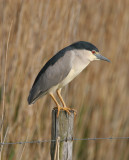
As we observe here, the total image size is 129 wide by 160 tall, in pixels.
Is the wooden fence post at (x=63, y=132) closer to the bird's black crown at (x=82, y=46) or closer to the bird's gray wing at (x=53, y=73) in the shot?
the bird's gray wing at (x=53, y=73)

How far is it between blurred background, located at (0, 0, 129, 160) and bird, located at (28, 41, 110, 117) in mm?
153

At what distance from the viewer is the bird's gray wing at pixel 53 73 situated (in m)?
2.38

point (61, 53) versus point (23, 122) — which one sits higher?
point (61, 53)

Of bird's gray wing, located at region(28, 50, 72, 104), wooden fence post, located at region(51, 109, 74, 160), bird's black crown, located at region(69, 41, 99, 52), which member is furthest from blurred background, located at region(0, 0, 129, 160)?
wooden fence post, located at region(51, 109, 74, 160)

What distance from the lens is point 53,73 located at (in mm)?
2465

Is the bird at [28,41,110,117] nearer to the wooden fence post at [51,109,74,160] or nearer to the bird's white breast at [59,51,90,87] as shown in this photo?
the bird's white breast at [59,51,90,87]

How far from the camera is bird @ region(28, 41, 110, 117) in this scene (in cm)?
239

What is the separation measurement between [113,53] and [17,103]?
1.22 m

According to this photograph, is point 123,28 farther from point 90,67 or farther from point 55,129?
point 55,129

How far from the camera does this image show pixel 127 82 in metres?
3.46

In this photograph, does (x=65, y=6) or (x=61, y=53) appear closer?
(x=61, y=53)

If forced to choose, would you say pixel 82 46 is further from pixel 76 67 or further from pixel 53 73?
pixel 53 73

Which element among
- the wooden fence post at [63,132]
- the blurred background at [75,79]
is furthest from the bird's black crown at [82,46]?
the wooden fence post at [63,132]

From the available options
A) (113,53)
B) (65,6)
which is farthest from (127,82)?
Answer: (65,6)
